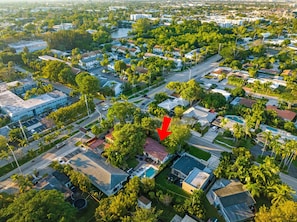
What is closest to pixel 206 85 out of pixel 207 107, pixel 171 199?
pixel 207 107

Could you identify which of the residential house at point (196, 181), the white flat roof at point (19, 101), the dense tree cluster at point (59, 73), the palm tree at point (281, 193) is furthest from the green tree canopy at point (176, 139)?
the dense tree cluster at point (59, 73)

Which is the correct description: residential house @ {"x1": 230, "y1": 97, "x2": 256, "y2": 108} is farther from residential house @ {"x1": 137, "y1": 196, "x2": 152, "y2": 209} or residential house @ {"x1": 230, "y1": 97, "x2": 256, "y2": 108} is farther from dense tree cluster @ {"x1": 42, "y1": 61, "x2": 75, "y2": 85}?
dense tree cluster @ {"x1": 42, "y1": 61, "x2": 75, "y2": 85}

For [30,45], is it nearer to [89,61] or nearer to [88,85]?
[89,61]

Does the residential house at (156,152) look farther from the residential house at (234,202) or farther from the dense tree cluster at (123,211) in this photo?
Answer: the residential house at (234,202)

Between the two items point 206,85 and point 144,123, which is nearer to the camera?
point 144,123

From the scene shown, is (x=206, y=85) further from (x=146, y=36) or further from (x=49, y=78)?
(x=146, y=36)

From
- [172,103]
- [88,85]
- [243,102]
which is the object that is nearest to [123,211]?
[172,103]

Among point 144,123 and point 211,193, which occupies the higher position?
point 144,123
